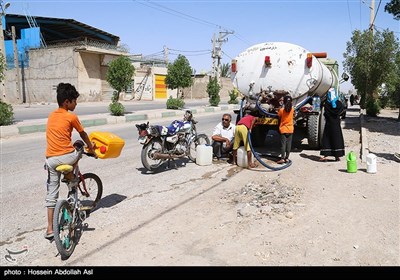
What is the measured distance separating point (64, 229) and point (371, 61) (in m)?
21.9

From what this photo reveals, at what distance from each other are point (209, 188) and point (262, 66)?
3.67 meters

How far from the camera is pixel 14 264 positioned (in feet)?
11.1

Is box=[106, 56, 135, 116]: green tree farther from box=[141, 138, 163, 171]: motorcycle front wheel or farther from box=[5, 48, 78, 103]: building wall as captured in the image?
box=[141, 138, 163, 171]: motorcycle front wheel

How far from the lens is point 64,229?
3506mm

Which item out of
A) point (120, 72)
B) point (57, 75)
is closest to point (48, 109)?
point (120, 72)

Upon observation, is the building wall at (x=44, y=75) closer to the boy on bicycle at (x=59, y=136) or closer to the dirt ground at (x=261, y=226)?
the dirt ground at (x=261, y=226)

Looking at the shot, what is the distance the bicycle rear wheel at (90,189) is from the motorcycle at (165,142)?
74.4 inches

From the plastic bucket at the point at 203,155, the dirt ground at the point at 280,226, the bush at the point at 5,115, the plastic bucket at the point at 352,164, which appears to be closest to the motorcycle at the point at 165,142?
the plastic bucket at the point at 203,155

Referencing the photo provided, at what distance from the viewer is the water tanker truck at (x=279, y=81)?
25.8 ft

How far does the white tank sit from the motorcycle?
6.26 feet

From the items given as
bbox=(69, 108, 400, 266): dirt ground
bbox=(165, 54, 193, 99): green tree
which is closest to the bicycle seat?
bbox=(69, 108, 400, 266): dirt ground

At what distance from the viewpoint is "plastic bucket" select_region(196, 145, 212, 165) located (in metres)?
7.55

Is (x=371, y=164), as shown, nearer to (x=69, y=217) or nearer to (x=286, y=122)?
(x=286, y=122)
